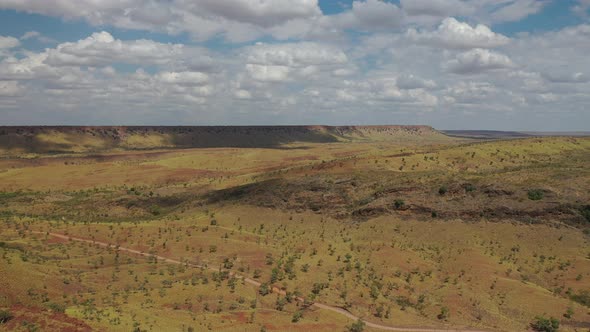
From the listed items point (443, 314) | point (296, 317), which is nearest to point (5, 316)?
point (296, 317)

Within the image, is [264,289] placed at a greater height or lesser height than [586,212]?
lesser

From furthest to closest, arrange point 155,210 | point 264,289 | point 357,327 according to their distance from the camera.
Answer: point 155,210
point 264,289
point 357,327

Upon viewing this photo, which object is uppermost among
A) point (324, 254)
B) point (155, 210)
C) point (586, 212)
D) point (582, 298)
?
point (586, 212)

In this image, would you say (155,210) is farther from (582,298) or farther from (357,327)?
(582,298)

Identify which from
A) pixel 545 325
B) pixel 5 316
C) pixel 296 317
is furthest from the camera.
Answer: pixel 545 325

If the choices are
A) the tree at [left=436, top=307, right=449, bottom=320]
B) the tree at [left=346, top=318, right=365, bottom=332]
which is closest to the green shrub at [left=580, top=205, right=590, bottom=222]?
the tree at [left=436, top=307, right=449, bottom=320]

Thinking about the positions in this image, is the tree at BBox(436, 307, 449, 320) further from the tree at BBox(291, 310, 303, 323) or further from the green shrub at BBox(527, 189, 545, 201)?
the green shrub at BBox(527, 189, 545, 201)

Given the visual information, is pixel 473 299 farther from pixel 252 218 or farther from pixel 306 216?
pixel 252 218
